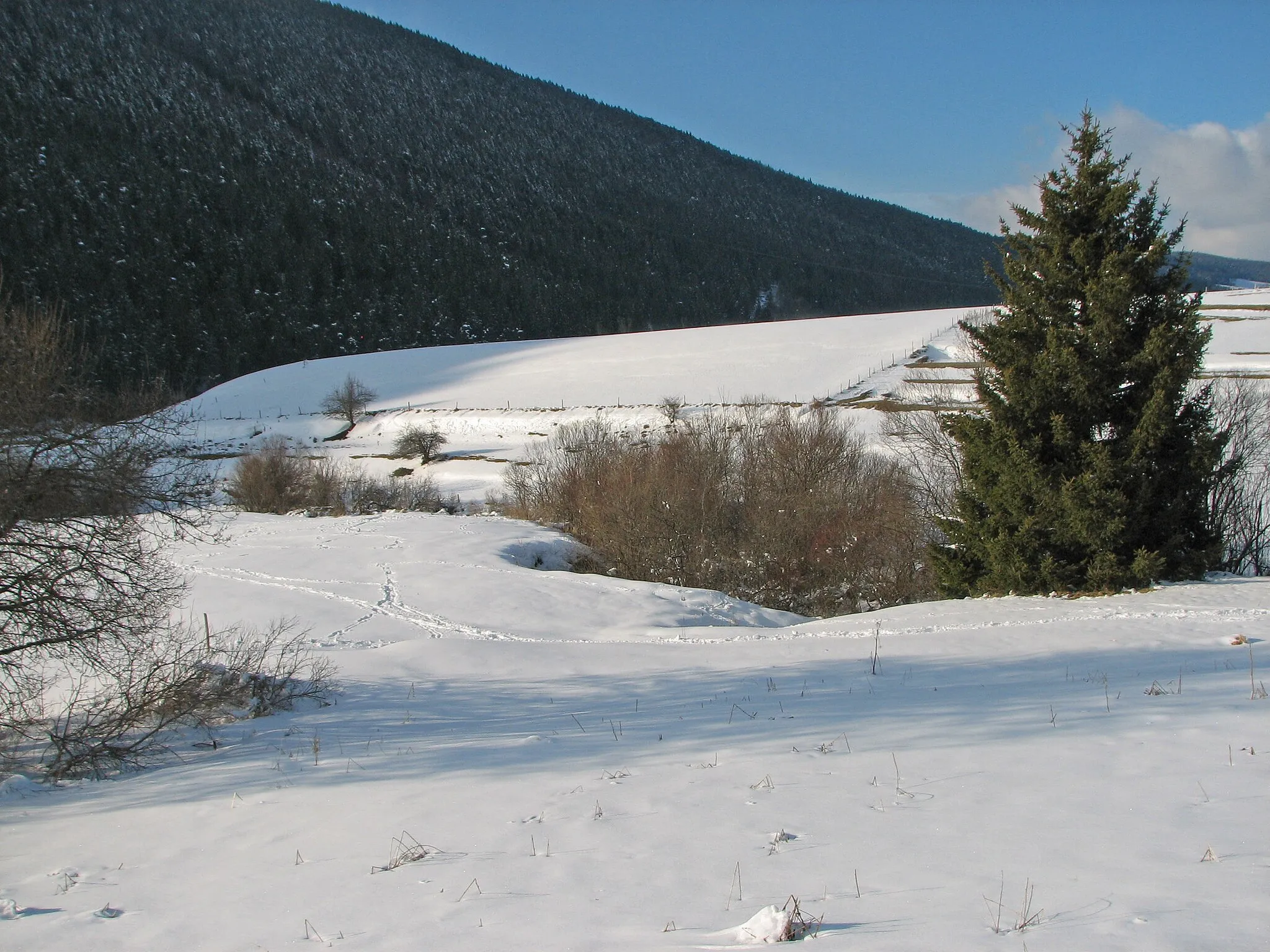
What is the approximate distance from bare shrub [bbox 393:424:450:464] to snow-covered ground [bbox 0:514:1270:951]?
3409 centimetres

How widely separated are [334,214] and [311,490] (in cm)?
10169

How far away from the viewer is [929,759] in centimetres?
723

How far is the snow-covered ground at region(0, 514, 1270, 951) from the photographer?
15.4ft

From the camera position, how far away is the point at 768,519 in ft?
98.4

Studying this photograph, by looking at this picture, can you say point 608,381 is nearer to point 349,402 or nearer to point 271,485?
point 349,402

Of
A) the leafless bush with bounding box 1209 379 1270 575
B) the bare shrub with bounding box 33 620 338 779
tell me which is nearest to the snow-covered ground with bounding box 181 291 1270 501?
the leafless bush with bounding box 1209 379 1270 575

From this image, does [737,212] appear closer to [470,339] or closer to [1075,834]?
[470,339]

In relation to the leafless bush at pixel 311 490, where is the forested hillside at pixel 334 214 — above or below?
above

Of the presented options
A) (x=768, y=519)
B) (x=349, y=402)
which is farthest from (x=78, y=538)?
(x=349, y=402)

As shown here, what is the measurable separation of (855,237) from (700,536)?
172 m

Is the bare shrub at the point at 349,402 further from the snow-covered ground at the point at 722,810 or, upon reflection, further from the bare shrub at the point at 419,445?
the snow-covered ground at the point at 722,810

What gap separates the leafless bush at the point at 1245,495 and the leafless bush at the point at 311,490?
1095 inches

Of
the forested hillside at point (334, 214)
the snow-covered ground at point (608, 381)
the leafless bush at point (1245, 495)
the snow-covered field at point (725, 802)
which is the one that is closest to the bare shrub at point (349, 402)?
the snow-covered ground at point (608, 381)

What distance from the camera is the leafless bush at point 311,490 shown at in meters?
39.5
